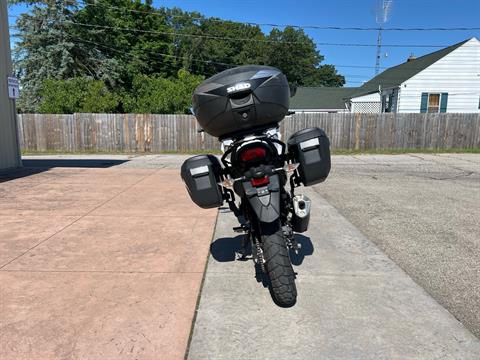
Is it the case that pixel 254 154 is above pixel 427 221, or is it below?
above

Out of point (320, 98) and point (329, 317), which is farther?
point (320, 98)

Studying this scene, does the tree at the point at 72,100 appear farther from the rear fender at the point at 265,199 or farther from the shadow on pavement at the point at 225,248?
the rear fender at the point at 265,199

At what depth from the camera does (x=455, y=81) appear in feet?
70.2

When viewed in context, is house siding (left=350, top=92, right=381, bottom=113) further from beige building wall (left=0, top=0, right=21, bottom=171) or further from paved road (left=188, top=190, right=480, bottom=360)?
paved road (left=188, top=190, right=480, bottom=360)

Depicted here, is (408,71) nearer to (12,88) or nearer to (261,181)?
(12,88)

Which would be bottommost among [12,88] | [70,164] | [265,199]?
[70,164]

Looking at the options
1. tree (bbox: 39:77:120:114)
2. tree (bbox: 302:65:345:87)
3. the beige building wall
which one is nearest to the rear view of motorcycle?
the beige building wall

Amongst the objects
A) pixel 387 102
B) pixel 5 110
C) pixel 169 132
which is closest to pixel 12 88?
pixel 5 110

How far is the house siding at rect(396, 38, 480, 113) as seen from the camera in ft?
69.5

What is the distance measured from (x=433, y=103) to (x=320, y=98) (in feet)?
45.9

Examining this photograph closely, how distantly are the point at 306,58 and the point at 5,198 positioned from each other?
58752mm

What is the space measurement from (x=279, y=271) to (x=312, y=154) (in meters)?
0.94

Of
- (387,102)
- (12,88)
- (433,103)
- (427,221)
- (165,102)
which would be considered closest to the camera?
(427,221)

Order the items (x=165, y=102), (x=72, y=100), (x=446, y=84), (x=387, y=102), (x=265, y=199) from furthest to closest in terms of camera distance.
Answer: (x=387, y=102), (x=446, y=84), (x=165, y=102), (x=72, y=100), (x=265, y=199)
